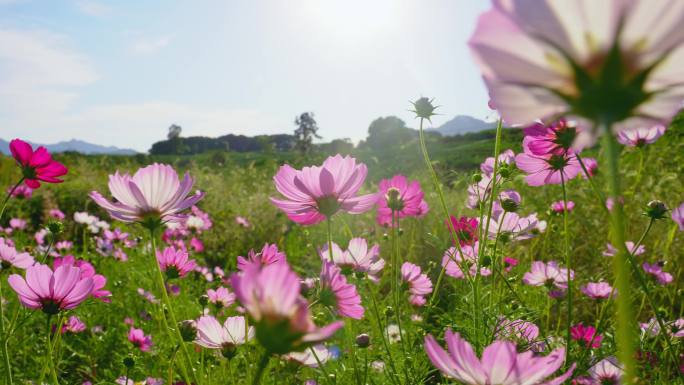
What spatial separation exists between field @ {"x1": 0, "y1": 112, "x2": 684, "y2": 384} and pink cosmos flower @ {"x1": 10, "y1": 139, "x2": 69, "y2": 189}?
0.43 feet

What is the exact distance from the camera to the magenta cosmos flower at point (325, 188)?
2.00 ft

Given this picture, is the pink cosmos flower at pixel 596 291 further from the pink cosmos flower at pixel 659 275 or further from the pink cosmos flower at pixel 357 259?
the pink cosmos flower at pixel 357 259

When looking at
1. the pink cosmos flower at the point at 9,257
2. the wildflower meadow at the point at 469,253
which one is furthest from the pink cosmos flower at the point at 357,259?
the pink cosmos flower at the point at 9,257

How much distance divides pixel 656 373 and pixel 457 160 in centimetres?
869

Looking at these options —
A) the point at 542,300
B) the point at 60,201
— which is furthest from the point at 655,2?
the point at 60,201

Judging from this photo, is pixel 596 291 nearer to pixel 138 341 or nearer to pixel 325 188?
pixel 325 188

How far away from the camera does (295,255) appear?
2.95 m

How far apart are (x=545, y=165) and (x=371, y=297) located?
48 cm

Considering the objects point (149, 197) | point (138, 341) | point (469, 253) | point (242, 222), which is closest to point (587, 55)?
point (149, 197)

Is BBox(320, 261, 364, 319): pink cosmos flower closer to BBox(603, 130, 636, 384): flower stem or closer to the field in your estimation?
the field

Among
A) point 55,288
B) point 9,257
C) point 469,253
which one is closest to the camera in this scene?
point 55,288

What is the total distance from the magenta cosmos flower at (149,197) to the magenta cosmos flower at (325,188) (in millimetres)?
114

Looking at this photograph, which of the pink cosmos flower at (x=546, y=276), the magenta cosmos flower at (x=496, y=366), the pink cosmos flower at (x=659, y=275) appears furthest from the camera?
the pink cosmos flower at (x=659, y=275)

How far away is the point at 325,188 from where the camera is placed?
0.61m
